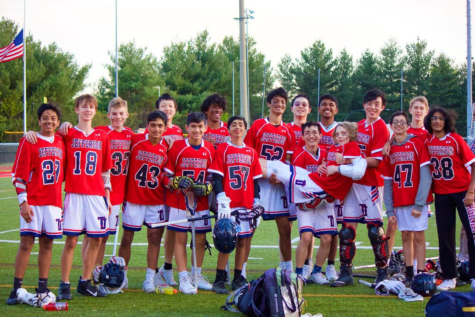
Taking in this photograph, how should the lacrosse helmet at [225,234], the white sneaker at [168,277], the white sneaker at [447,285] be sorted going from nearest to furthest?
the lacrosse helmet at [225,234] → the white sneaker at [447,285] → the white sneaker at [168,277]

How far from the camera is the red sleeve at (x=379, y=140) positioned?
6664 millimetres

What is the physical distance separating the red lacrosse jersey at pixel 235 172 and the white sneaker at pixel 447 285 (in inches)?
85.5

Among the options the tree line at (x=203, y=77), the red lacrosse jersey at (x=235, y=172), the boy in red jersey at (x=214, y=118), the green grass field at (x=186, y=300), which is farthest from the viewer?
the tree line at (x=203, y=77)

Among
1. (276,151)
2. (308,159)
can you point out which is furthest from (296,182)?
(276,151)

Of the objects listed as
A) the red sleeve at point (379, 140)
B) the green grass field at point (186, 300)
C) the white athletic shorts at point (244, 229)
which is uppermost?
the red sleeve at point (379, 140)

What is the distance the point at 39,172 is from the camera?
5590 millimetres

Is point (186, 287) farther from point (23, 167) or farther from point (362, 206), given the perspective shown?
point (362, 206)

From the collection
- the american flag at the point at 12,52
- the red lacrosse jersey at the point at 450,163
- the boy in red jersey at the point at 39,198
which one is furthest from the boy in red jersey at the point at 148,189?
the american flag at the point at 12,52

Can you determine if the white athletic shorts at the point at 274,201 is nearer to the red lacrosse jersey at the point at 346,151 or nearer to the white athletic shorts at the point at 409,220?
the red lacrosse jersey at the point at 346,151

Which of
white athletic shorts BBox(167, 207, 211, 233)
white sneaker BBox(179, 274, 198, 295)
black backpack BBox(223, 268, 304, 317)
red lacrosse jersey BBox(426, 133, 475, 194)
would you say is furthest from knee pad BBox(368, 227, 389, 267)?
white sneaker BBox(179, 274, 198, 295)

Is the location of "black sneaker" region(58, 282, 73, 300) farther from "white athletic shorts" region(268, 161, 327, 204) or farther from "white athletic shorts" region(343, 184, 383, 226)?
"white athletic shorts" region(343, 184, 383, 226)

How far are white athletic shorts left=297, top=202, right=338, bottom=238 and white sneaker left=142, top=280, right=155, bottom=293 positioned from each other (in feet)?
5.69

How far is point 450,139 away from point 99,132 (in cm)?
369

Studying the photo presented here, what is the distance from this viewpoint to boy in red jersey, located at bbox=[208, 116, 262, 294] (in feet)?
20.4
